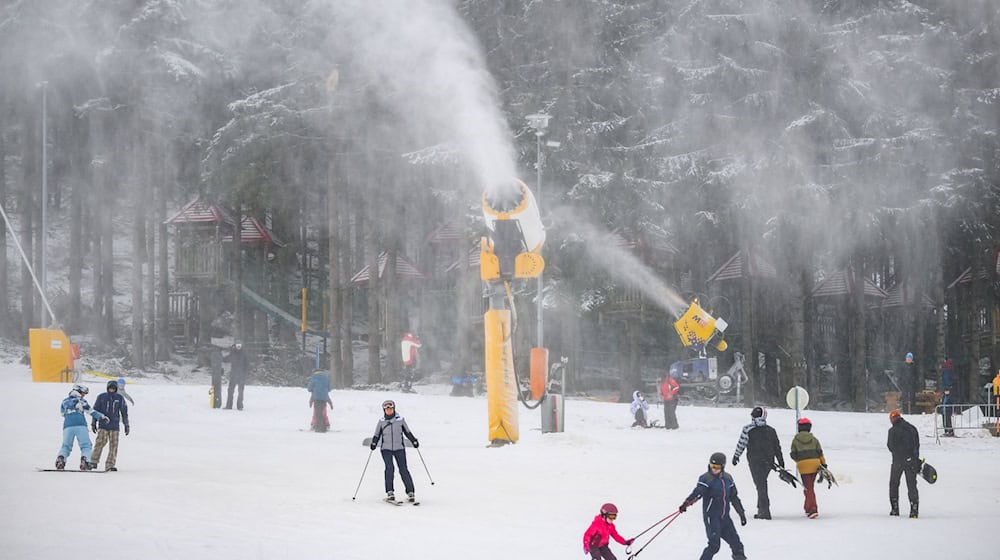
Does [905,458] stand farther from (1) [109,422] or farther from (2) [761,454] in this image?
(1) [109,422]

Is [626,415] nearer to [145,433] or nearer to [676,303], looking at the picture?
[676,303]

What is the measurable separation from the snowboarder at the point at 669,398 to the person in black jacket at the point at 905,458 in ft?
40.3

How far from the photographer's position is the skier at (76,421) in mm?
16828

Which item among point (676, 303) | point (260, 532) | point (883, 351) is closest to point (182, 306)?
point (676, 303)

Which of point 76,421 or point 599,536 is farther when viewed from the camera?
point 76,421

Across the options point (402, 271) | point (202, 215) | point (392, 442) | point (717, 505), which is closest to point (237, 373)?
point (392, 442)

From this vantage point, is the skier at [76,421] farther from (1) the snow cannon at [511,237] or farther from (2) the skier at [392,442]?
(1) the snow cannon at [511,237]

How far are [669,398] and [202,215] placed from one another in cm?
2251

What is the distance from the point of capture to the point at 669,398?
2694cm

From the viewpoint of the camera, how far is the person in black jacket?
14.2 meters

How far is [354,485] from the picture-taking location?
16297 mm

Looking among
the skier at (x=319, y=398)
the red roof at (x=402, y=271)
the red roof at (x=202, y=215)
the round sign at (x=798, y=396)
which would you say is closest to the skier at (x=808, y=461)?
the round sign at (x=798, y=396)

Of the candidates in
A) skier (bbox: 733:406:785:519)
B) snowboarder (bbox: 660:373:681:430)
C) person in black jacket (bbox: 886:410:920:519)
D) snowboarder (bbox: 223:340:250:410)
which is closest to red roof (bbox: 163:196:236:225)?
snowboarder (bbox: 223:340:250:410)

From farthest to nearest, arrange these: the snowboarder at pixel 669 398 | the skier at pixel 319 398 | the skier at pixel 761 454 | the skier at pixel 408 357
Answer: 1. the skier at pixel 408 357
2. the snowboarder at pixel 669 398
3. the skier at pixel 319 398
4. the skier at pixel 761 454
